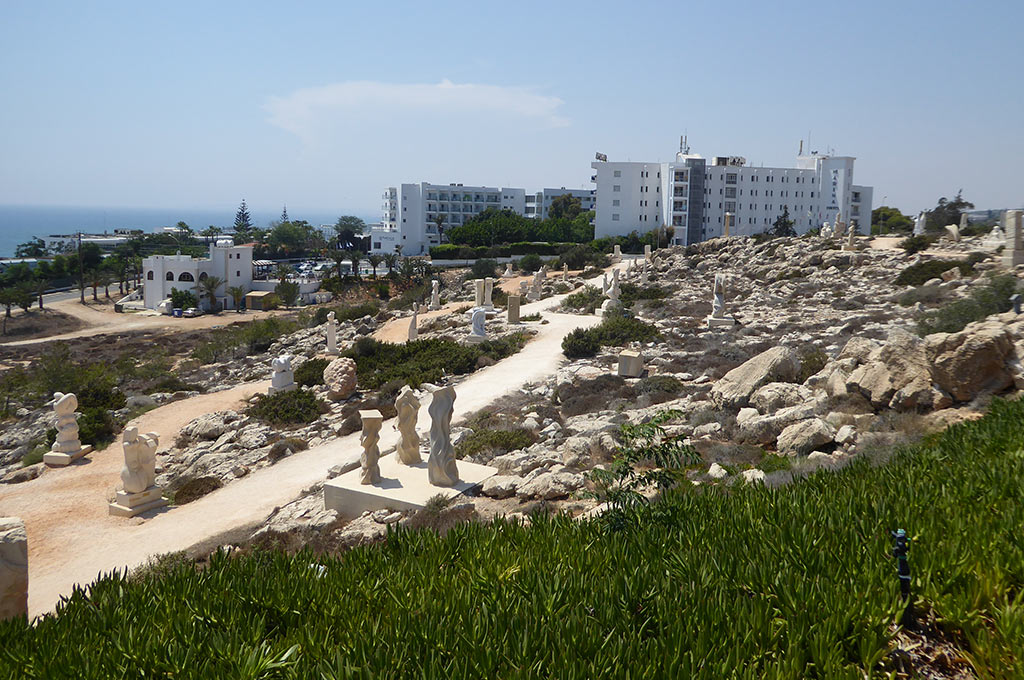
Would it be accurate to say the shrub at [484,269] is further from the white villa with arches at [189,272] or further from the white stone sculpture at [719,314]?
the white stone sculpture at [719,314]

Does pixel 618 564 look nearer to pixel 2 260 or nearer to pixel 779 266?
pixel 779 266

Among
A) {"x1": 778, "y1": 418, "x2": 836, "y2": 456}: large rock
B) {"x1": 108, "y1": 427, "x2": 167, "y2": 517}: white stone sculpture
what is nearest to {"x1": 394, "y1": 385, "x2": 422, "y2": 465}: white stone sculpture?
{"x1": 108, "y1": 427, "x2": 167, "y2": 517}: white stone sculpture

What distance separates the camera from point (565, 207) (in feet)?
357

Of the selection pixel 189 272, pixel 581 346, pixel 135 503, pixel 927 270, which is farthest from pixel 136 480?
pixel 189 272

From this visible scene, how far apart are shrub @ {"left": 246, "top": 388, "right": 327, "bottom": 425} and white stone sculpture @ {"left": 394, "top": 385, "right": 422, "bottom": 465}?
24.8ft

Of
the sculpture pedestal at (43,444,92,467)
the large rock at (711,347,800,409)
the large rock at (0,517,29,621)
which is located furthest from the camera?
the sculpture pedestal at (43,444,92,467)

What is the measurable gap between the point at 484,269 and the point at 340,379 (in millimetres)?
41675

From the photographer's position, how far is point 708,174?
8119cm

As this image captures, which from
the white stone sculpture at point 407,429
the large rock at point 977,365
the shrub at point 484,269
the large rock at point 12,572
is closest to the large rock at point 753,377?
the large rock at point 977,365

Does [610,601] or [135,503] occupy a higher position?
[610,601]

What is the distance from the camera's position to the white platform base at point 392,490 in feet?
35.9

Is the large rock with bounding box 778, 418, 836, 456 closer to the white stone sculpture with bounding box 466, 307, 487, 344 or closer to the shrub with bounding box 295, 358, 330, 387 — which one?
the shrub with bounding box 295, 358, 330, 387

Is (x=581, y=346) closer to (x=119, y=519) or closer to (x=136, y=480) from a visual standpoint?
(x=136, y=480)

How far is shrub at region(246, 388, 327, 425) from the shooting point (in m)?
19.5
